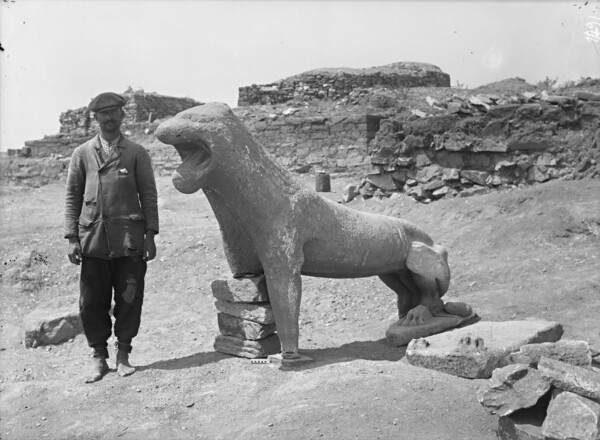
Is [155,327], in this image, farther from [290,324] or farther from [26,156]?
[26,156]

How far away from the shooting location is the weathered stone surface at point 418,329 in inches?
218

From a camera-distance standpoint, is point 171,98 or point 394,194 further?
point 171,98

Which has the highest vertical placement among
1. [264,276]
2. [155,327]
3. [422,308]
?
[264,276]

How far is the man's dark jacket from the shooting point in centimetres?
488

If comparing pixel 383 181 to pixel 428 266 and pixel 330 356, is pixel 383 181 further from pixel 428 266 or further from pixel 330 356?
pixel 330 356

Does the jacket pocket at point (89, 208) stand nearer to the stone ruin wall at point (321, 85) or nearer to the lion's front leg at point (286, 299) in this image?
the lion's front leg at point (286, 299)

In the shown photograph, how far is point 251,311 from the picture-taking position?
5.16 meters

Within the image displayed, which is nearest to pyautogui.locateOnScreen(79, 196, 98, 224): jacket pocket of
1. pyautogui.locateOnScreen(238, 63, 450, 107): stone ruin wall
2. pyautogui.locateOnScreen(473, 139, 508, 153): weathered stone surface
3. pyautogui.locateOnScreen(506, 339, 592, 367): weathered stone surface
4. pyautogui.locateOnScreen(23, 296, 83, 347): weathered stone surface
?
pyautogui.locateOnScreen(23, 296, 83, 347): weathered stone surface

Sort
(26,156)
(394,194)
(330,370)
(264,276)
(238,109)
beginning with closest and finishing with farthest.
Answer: (330,370), (264,276), (394,194), (238,109), (26,156)

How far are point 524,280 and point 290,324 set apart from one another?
3.44 meters

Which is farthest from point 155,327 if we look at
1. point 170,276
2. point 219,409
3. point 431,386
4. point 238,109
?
point 238,109

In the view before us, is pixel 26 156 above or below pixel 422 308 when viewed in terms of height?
above

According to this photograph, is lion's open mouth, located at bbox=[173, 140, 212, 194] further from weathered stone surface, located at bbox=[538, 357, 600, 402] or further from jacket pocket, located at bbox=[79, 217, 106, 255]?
weathered stone surface, located at bbox=[538, 357, 600, 402]

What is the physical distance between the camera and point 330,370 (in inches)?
185
